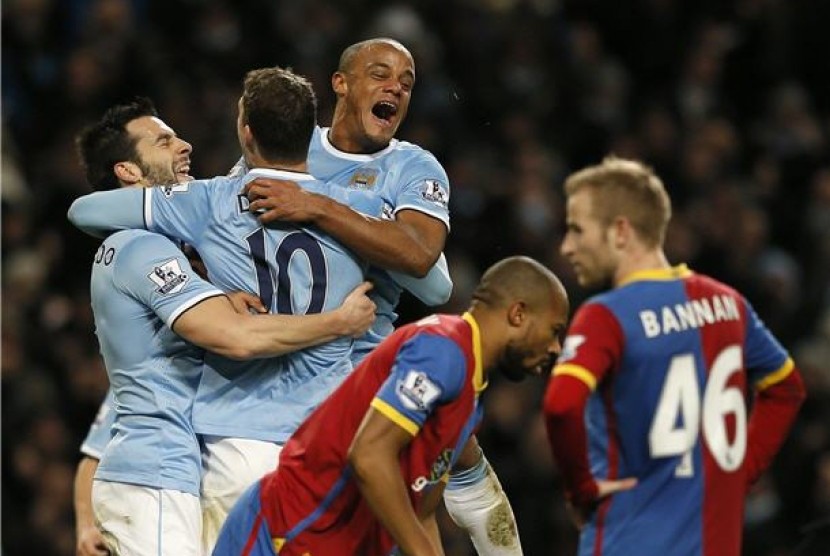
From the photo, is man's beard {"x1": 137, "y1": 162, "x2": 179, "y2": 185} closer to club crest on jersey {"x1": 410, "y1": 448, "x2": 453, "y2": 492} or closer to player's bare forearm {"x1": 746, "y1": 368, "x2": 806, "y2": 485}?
club crest on jersey {"x1": 410, "y1": 448, "x2": 453, "y2": 492}

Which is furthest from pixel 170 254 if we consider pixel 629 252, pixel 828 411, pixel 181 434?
pixel 828 411

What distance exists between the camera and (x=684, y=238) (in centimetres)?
1053

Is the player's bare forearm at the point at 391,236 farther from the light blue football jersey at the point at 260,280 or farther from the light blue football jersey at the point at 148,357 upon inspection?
the light blue football jersey at the point at 148,357

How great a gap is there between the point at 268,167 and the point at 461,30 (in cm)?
658

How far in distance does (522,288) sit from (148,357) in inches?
54.2

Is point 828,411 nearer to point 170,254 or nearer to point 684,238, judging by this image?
point 684,238

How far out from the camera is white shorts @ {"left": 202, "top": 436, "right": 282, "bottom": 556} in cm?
509

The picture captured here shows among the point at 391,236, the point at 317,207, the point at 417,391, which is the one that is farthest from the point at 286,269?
the point at 417,391

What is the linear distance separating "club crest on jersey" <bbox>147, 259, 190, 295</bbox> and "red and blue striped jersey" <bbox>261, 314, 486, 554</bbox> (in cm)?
66

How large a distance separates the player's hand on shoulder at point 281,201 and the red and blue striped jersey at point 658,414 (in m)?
1.09

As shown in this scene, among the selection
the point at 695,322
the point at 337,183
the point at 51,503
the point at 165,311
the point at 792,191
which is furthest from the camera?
the point at 792,191

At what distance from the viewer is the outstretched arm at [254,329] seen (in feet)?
16.2

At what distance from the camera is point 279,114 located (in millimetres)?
5039

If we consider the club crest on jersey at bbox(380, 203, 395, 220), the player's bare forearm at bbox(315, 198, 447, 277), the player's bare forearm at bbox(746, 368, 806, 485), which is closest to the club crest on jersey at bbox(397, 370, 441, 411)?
the player's bare forearm at bbox(315, 198, 447, 277)
